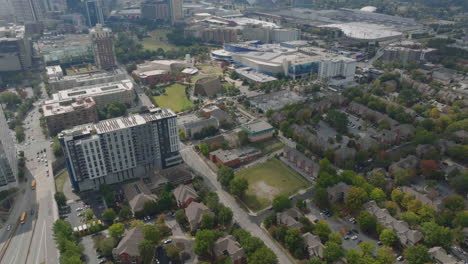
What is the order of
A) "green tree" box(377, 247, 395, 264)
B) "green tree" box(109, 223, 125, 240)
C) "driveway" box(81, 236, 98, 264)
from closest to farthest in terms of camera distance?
"green tree" box(377, 247, 395, 264), "driveway" box(81, 236, 98, 264), "green tree" box(109, 223, 125, 240)

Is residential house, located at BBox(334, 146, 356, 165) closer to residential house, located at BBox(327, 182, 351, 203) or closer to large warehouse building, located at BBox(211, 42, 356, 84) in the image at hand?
residential house, located at BBox(327, 182, 351, 203)

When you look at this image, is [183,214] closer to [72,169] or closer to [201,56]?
[72,169]

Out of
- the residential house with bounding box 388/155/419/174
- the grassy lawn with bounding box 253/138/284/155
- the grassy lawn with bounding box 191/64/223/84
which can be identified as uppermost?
the grassy lawn with bounding box 191/64/223/84

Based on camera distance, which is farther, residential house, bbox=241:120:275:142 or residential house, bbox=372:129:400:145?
residential house, bbox=241:120:275:142

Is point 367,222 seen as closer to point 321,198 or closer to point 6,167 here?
point 321,198

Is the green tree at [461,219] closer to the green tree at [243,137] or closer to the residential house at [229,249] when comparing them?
the residential house at [229,249]

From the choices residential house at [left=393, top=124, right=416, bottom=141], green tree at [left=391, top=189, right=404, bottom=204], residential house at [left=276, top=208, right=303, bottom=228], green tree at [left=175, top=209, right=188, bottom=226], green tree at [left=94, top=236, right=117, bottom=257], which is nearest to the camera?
green tree at [left=94, top=236, right=117, bottom=257]

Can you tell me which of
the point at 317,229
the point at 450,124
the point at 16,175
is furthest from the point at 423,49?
the point at 16,175

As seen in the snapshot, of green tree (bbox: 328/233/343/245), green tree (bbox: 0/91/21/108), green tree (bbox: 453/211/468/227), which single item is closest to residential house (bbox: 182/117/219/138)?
green tree (bbox: 328/233/343/245)
